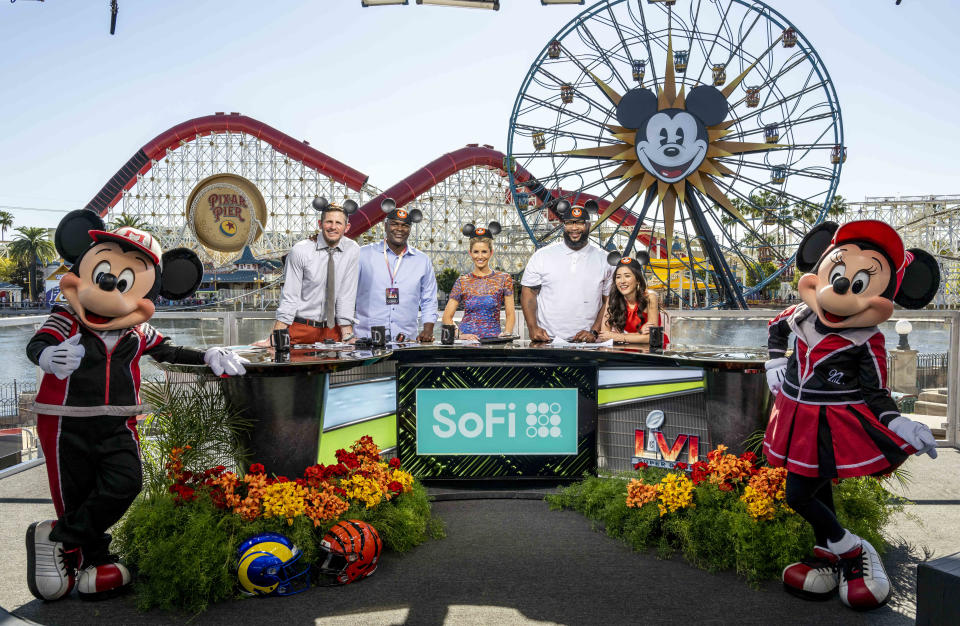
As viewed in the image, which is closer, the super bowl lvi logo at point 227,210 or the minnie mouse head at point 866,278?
the minnie mouse head at point 866,278

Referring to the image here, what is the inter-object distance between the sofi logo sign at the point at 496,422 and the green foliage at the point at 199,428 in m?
1.15

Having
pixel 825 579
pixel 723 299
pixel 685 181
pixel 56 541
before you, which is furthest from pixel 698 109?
pixel 56 541

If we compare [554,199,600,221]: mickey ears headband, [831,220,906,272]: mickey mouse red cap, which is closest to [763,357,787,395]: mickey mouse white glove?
[831,220,906,272]: mickey mouse red cap

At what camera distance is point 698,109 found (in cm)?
1230

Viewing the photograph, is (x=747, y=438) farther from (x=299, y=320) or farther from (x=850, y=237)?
(x=299, y=320)

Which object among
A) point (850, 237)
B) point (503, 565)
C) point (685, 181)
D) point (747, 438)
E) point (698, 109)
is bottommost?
point (503, 565)

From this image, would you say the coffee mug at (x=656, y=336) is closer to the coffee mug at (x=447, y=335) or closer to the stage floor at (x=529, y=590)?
the stage floor at (x=529, y=590)

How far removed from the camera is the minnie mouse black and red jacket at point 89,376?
8.84 feet

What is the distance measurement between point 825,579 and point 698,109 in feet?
36.0

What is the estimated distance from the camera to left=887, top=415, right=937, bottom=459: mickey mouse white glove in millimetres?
2445

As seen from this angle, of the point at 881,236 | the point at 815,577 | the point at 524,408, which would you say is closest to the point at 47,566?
the point at 524,408

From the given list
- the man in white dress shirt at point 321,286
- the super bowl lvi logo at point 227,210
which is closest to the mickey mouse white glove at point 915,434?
the man in white dress shirt at point 321,286

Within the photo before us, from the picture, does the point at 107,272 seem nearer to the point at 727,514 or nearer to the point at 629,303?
the point at 727,514

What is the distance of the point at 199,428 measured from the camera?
11.1ft
